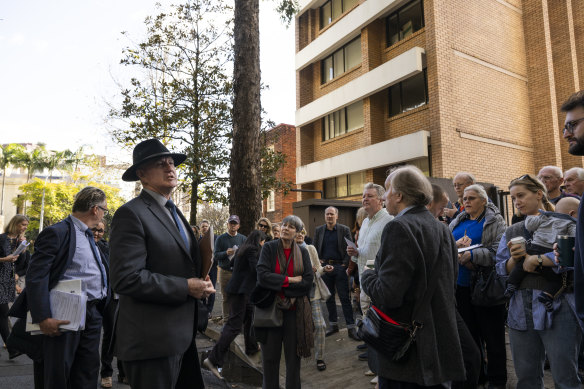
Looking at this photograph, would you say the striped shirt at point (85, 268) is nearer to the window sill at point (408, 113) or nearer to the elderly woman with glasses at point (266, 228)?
the elderly woman with glasses at point (266, 228)

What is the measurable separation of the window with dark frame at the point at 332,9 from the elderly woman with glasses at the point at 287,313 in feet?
58.8

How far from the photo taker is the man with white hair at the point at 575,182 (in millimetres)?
4508

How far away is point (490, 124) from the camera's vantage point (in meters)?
16.4

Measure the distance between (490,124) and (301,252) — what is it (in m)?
14.4

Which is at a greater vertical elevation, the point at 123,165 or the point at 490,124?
the point at 490,124

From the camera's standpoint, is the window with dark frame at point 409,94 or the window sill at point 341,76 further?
the window sill at point 341,76

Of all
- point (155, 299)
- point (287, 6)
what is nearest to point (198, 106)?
point (287, 6)

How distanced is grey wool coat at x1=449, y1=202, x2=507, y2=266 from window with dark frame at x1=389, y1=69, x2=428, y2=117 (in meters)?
12.3

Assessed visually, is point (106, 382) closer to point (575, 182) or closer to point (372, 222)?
point (372, 222)

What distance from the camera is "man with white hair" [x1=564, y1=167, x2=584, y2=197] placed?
14.8 feet

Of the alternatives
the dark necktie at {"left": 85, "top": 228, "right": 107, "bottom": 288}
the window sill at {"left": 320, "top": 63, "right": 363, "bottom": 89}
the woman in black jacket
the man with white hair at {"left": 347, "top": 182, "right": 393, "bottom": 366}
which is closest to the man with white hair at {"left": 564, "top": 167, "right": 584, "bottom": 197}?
the man with white hair at {"left": 347, "top": 182, "right": 393, "bottom": 366}

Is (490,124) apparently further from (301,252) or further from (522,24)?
(301,252)

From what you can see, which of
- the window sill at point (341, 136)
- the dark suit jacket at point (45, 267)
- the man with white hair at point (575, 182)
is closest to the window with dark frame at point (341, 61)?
the window sill at point (341, 136)

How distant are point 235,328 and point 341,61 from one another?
17.3 m
